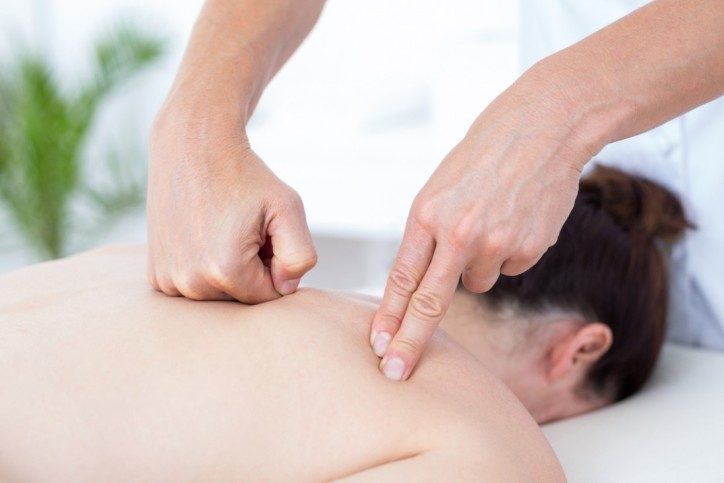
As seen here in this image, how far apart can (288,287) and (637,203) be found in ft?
2.49

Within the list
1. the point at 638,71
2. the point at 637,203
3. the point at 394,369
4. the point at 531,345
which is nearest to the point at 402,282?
the point at 394,369

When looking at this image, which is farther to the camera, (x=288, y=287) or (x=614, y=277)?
(x=614, y=277)

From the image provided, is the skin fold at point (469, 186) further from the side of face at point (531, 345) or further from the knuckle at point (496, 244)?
the side of face at point (531, 345)

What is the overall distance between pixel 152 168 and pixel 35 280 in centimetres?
22

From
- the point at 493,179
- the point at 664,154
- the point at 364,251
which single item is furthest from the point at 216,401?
the point at 364,251

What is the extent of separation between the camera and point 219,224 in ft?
3.73

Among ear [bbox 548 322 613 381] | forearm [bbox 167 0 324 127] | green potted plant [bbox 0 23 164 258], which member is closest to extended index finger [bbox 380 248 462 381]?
forearm [bbox 167 0 324 127]

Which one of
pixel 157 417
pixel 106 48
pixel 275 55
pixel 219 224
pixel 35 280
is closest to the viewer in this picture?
pixel 157 417

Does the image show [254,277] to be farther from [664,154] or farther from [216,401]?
[664,154]

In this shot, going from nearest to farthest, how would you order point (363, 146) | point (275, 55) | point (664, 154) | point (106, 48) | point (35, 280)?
point (35, 280), point (275, 55), point (664, 154), point (363, 146), point (106, 48)

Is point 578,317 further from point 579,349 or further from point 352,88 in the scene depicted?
point 352,88

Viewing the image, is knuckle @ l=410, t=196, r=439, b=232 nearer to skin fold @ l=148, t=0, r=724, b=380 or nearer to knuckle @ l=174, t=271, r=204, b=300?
skin fold @ l=148, t=0, r=724, b=380

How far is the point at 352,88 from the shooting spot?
423 centimetres

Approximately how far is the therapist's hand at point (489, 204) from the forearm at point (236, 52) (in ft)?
1.29
